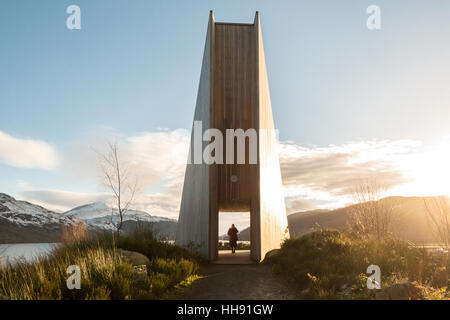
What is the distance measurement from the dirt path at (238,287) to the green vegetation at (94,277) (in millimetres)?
378

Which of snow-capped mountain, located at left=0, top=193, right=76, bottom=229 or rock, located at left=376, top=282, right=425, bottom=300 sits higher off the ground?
rock, located at left=376, top=282, right=425, bottom=300

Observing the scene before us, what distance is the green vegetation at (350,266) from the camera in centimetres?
510

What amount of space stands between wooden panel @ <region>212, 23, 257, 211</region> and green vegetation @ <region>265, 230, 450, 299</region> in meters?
3.54

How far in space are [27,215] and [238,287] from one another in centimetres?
18205

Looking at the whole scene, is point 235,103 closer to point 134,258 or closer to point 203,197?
point 203,197

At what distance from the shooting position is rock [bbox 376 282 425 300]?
430 centimetres

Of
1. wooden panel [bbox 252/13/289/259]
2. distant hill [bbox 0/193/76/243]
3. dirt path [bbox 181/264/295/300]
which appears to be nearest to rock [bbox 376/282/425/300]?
dirt path [bbox 181/264/295/300]

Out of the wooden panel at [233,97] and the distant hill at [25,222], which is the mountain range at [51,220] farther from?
the wooden panel at [233,97]

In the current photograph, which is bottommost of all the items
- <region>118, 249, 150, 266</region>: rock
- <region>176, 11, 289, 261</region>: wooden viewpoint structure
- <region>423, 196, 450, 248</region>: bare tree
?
<region>118, 249, 150, 266</region>: rock

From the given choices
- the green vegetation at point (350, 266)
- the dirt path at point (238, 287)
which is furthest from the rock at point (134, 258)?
the green vegetation at point (350, 266)

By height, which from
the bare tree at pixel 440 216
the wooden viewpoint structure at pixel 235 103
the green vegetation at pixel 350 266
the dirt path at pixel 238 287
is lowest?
the dirt path at pixel 238 287

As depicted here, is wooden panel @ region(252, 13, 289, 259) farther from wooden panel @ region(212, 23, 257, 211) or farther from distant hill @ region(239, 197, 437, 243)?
distant hill @ region(239, 197, 437, 243)
